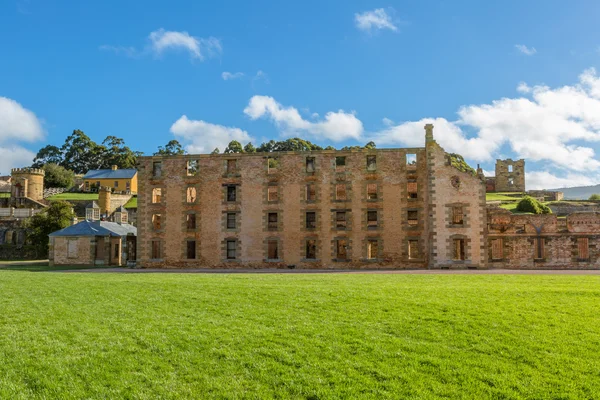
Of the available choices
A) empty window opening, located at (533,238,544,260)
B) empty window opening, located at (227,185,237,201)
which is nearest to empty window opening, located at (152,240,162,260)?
empty window opening, located at (227,185,237,201)

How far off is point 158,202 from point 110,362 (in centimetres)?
3264

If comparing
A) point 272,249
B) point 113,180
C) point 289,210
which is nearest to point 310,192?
point 289,210

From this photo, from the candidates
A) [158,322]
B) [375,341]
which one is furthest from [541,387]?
[158,322]

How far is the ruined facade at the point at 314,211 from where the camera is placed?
122 feet

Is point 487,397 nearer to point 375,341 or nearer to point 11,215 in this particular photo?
point 375,341

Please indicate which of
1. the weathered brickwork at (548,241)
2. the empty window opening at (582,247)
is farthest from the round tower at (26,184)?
the empty window opening at (582,247)

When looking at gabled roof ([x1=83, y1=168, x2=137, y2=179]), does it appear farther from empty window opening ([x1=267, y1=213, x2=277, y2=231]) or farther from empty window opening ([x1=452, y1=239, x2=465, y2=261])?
empty window opening ([x1=452, y1=239, x2=465, y2=261])

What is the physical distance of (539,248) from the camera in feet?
119

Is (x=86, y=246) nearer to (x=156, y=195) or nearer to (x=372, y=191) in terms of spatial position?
(x=156, y=195)

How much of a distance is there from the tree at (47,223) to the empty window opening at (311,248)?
29.5m

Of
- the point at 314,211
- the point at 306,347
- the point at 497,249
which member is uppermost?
the point at 314,211

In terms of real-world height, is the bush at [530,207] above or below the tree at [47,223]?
above

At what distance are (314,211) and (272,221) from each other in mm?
3279

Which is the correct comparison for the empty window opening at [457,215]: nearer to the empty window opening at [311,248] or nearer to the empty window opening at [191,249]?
the empty window opening at [311,248]
